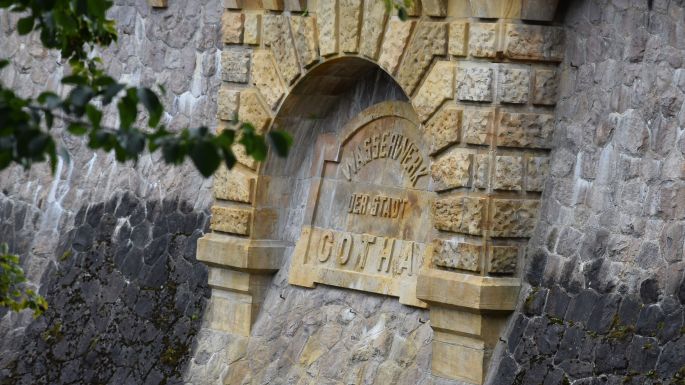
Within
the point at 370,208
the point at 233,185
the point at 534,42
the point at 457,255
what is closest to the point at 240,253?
the point at 233,185

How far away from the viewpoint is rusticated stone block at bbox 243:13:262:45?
13.0m

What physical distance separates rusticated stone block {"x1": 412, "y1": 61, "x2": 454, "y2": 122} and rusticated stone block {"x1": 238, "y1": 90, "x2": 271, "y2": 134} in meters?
1.88

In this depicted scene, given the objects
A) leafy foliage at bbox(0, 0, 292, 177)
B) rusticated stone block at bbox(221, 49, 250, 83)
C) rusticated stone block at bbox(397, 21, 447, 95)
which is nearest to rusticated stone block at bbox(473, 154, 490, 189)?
rusticated stone block at bbox(397, 21, 447, 95)

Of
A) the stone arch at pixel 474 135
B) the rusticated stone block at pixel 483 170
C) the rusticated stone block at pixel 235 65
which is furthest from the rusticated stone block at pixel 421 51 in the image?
the rusticated stone block at pixel 235 65

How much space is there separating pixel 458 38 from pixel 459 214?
1227 mm

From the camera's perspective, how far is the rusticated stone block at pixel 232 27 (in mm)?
13133

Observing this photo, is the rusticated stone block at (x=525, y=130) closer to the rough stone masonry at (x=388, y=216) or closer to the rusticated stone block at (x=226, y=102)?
the rough stone masonry at (x=388, y=216)

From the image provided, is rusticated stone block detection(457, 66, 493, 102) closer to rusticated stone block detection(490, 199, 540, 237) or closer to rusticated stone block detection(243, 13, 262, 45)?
rusticated stone block detection(490, 199, 540, 237)

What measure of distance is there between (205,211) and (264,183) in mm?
981

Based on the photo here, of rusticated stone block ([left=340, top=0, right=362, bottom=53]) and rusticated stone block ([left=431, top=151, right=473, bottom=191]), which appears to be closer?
rusticated stone block ([left=431, top=151, right=473, bottom=191])

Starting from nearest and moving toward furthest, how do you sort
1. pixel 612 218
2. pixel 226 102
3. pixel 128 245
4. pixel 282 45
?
1. pixel 612 218
2. pixel 282 45
3. pixel 226 102
4. pixel 128 245

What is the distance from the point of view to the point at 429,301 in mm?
11102

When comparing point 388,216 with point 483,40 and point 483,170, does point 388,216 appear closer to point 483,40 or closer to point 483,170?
point 483,170

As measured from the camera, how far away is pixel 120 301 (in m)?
14.5
